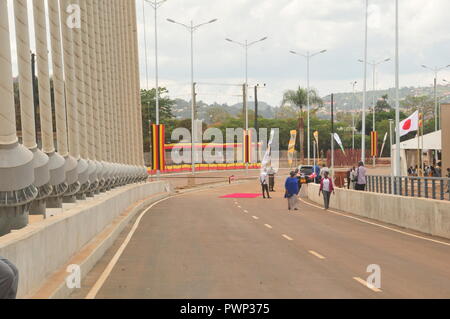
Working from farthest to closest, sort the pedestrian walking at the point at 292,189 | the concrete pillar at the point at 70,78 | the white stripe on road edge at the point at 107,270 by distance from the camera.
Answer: the pedestrian walking at the point at 292,189
the concrete pillar at the point at 70,78
the white stripe on road edge at the point at 107,270

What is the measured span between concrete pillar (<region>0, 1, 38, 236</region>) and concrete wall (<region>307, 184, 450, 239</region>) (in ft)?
43.1

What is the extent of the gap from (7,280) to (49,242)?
23.2 ft

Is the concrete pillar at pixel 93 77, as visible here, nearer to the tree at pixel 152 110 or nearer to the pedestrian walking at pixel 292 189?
the pedestrian walking at pixel 292 189

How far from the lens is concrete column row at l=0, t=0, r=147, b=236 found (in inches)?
580

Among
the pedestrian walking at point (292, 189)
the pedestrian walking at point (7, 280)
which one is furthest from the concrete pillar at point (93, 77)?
the pedestrian walking at point (7, 280)

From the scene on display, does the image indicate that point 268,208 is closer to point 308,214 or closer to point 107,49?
point 308,214

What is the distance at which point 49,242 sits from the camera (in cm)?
1309

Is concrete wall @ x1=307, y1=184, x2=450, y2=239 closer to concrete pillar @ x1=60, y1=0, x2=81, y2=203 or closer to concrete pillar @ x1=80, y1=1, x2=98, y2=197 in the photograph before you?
concrete pillar @ x1=60, y1=0, x2=81, y2=203

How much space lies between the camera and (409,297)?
39.9 feet

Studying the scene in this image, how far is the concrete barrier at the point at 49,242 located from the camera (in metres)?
10.6

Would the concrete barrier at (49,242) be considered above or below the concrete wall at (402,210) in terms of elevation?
above

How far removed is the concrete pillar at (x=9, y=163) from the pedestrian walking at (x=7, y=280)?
776 cm

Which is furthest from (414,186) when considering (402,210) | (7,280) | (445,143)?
(7,280)

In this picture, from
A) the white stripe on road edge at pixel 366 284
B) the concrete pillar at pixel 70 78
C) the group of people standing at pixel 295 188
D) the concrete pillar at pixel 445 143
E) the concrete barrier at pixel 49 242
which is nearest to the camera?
the concrete barrier at pixel 49 242
